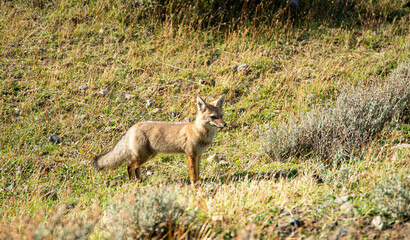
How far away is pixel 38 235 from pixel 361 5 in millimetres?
11351

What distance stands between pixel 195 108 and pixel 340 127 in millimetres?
2935

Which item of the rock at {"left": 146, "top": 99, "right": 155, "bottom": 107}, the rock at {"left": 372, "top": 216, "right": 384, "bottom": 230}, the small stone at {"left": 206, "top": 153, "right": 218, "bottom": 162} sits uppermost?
the rock at {"left": 372, "top": 216, "right": 384, "bottom": 230}

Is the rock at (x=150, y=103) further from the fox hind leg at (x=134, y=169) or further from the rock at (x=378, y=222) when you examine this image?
the rock at (x=378, y=222)

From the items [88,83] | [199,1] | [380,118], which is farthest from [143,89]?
[380,118]

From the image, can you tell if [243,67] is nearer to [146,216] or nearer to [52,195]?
[52,195]

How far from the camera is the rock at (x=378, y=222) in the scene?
129 inches

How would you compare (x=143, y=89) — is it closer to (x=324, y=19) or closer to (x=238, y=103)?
(x=238, y=103)

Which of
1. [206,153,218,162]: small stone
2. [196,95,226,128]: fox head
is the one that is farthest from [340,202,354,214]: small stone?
[206,153,218,162]: small stone

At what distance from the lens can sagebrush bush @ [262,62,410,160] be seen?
19.8 feet

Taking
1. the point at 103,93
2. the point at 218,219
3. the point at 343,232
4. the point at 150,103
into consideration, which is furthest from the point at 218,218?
the point at 103,93

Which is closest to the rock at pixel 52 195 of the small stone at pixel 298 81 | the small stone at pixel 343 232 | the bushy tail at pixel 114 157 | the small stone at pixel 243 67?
the bushy tail at pixel 114 157

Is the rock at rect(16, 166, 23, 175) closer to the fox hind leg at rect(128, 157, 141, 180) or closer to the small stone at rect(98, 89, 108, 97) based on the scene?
the fox hind leg at rect(128, 157, 141, 180)

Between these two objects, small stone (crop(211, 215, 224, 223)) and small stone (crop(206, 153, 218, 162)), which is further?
small stone (crop(206, 153, 218, 162))

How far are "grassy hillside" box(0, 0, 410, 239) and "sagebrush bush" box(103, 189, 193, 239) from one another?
1cm
